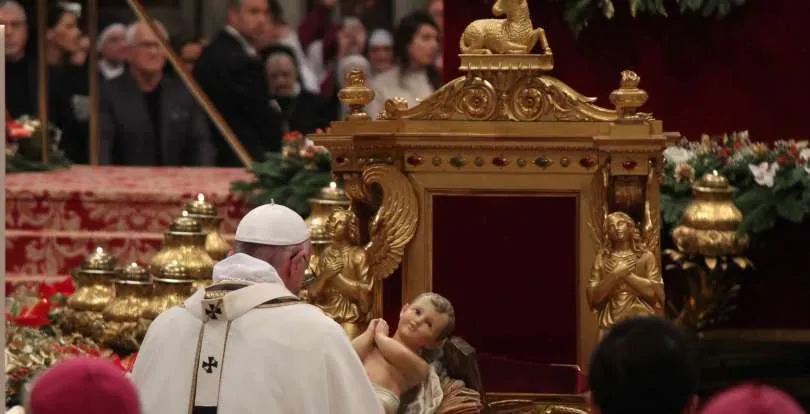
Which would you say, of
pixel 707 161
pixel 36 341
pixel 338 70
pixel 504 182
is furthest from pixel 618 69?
pixel 338 70

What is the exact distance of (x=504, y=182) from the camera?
8156 millimetres

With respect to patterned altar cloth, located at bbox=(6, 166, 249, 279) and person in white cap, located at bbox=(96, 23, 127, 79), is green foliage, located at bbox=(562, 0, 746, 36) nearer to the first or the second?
patterned altar cloth, located at bbox=(6, 166, 249, 279)

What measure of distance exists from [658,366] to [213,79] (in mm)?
12199

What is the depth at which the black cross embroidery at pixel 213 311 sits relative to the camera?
20.6 ft

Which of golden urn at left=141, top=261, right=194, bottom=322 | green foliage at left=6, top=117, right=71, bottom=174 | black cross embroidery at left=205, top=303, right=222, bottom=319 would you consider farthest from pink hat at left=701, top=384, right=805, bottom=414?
green foliage at left=6, top=117, right=71, bottom=174

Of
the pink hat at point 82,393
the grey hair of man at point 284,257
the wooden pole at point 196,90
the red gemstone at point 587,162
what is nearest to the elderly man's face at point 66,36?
the wooden pole at point 196,90

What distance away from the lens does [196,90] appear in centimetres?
1529

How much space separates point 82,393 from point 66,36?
483 inches

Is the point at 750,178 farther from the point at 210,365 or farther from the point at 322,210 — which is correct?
the point at 210,365

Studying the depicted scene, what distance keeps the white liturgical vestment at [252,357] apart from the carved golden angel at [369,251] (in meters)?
1.74

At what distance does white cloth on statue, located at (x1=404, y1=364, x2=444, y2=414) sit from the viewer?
7352 mm

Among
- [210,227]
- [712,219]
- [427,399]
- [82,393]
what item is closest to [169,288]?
[210,227]

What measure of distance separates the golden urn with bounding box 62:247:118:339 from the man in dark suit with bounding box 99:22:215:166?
597 cm

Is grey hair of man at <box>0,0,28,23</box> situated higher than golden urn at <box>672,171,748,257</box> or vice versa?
grey hair of man at <box>0,0,28,23</box>
